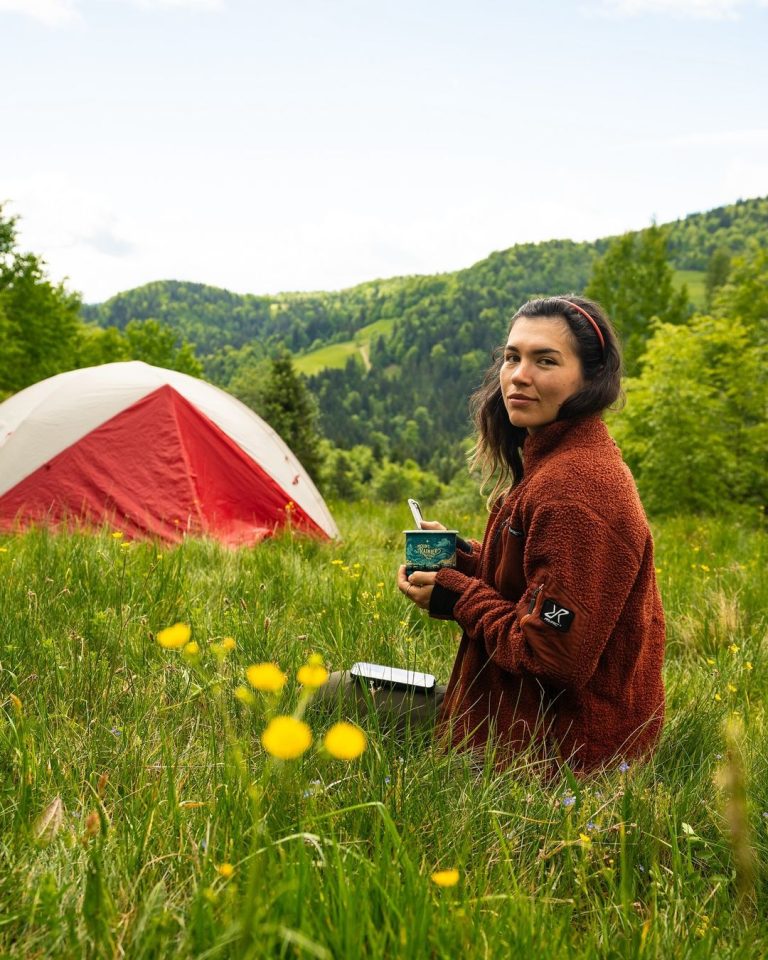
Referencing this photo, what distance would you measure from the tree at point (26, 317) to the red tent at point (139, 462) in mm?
18961

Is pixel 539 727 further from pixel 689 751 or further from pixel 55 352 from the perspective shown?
pixel 55 352

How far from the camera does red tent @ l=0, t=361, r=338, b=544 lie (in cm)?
557

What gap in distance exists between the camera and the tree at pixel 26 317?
2344 centimetres

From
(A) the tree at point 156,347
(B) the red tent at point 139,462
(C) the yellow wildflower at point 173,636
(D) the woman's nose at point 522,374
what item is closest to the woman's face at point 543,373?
(D) the woman's nose at point 522,374

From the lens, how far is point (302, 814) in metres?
Result: 1.46

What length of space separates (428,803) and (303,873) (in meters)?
0.63

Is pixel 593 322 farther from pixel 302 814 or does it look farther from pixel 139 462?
pixel 139 462

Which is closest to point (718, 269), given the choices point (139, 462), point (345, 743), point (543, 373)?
point (139, 462)

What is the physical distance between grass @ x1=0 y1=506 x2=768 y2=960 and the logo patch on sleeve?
1.24ft

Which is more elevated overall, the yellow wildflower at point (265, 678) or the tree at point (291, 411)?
the yellow wildflower at point (265, 678)

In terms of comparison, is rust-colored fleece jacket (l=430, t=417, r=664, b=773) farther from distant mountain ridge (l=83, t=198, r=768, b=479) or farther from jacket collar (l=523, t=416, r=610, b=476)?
distant mountain ridge (l=83, t=198, r=768, b=479)

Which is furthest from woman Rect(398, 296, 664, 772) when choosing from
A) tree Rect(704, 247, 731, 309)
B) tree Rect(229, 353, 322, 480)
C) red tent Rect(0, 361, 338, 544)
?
tree Rect(704, 247, 731, 309)

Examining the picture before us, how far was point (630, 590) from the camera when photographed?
2086 millimetres

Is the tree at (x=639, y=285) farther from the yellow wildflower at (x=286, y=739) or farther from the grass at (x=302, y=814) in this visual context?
the yellow wildflower at (x=286, y=739)
